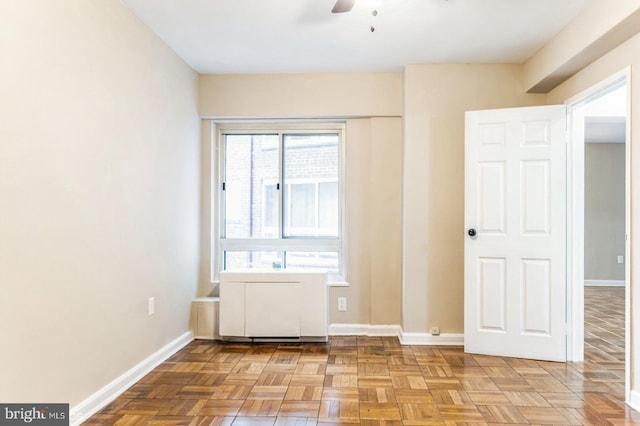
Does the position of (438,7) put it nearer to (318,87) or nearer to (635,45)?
(635,45)

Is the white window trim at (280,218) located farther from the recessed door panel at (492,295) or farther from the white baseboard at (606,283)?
the white baseboard at (606,283)

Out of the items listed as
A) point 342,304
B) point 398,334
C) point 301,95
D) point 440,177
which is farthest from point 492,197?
point 301,95

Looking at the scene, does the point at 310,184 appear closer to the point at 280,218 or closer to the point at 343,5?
the point at 280,218

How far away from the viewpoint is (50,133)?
1909 mm

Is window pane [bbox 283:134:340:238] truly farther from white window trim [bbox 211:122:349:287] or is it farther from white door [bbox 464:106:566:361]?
white door [bbox 464:106:566:361]

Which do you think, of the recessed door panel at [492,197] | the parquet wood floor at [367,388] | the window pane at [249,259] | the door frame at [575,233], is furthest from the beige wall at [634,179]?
the window pane at [249,259]

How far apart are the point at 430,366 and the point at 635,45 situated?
7.80ft

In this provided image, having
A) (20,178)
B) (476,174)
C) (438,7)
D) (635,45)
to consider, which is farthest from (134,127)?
(635,45)

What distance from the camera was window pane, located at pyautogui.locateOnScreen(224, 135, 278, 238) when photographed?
4051mm

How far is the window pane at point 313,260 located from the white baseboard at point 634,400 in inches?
91.7

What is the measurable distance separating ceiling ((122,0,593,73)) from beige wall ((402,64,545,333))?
0.58ft

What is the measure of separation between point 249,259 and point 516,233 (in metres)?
2.38

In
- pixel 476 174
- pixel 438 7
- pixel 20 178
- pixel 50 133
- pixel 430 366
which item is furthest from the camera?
pixel 476 174

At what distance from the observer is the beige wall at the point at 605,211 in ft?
21.8
